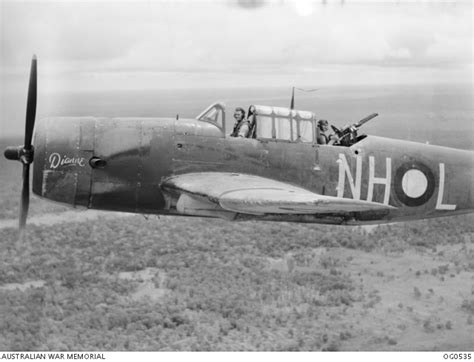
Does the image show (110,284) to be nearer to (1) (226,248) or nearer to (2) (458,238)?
(1) (226,248)

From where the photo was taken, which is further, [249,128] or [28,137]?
[249,128]

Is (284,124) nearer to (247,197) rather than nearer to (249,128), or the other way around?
(249,128)

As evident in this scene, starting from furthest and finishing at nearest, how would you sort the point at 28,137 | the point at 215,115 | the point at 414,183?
the point at 414,183 → the point at 215,115 → the point at 28,137

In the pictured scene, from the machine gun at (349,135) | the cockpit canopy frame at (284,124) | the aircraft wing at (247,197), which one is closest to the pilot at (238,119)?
the cockpit canopy frame at (284,124)

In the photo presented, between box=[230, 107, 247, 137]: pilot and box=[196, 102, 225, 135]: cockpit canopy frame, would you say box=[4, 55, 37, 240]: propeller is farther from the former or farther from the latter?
box=[230, 107, 247, 137]: pilot

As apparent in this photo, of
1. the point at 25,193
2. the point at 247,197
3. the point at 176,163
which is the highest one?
the point at 176,163

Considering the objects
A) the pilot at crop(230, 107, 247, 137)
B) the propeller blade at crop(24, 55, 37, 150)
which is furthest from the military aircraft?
the pilot at crop(230, 107, 247, 137)

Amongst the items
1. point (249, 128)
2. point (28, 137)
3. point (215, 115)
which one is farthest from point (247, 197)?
point (28, 137)
